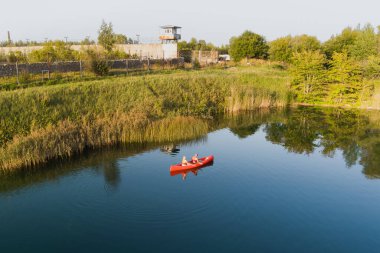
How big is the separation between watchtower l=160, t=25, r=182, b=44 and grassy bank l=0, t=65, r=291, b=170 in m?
35.0

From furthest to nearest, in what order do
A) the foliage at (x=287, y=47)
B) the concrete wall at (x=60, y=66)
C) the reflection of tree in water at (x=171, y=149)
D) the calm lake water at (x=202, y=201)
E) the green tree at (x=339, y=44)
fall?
the foliage at (x=287, y=47)
the green tree at (x=339, y=44)
the concrete wall at (x=60, y=66)
the reflection of tree in water at (x=171, y=149)
the calm lake water at (x=202, y=201)

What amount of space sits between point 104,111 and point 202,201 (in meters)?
14.1

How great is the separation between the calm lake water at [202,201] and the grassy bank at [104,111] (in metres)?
1.23

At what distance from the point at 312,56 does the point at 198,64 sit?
2288 cm

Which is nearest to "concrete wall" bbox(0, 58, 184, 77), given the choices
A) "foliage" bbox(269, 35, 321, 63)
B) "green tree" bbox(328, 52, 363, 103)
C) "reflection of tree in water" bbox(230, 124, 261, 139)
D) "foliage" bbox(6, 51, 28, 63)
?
"foliage" bbox(6, 51, 28, 63)

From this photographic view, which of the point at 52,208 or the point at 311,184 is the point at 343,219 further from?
the point at 52,208

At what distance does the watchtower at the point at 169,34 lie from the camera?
7100 cm

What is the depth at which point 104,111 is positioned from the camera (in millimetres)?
27578

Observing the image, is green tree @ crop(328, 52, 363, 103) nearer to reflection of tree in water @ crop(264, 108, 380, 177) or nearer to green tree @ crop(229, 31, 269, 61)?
reflection of tree in water @ crop(264, 108, 380, 177)

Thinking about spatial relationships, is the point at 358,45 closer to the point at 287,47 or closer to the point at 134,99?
the point at 287,47

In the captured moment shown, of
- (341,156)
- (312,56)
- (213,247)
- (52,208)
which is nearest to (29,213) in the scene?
(52,208)

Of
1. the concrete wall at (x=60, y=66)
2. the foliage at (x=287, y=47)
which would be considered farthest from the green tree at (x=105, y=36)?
the foliage at (x=287, y=47)

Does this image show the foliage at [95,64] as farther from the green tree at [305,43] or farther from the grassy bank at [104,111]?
the green tree at [305,43]

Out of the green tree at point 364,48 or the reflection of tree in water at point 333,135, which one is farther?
the green tree at point 364,48
